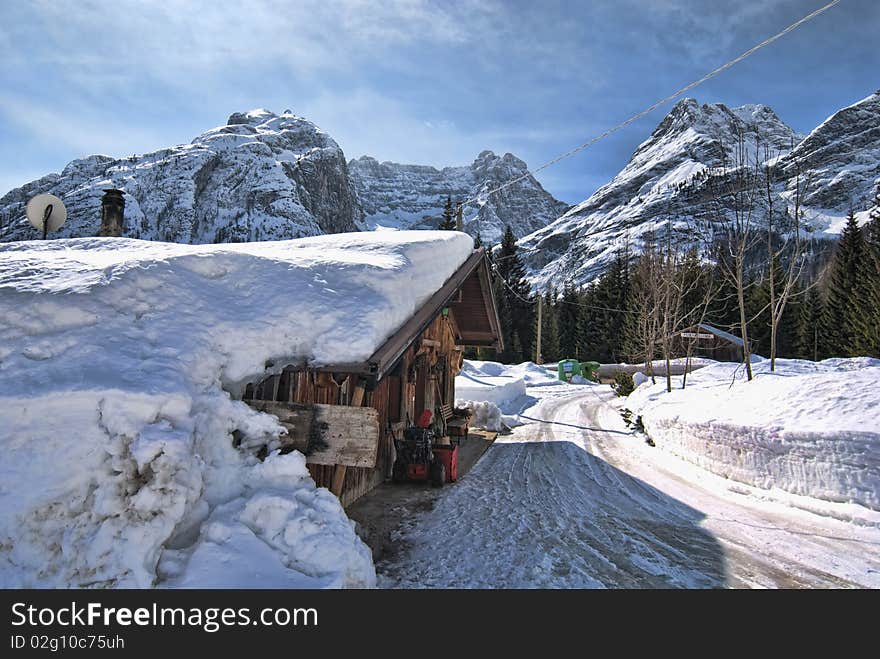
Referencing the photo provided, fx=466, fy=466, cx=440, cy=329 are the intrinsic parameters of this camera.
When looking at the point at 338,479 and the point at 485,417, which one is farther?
the point at 485,417

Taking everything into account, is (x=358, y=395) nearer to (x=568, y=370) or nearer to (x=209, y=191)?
(x=568, y=370)

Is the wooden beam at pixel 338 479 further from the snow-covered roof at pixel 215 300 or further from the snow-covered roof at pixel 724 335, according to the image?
the snow-covered roof at pixel 724 335

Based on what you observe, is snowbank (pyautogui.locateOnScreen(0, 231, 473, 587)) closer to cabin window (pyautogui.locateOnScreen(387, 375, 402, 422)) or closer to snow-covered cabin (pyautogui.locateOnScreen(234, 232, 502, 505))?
snow-covered cabin (pyautogui.locateOnScreen(234, 232, 502, 505))

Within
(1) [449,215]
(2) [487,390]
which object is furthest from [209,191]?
(2) [487,390]

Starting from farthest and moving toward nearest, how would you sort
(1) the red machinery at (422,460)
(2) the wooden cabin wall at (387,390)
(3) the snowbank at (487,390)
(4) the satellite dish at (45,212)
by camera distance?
(3) the snowbank at (487,390)
(4) the satellite dish at (45,212)
(1) the red machinery at (422,460)
(2) the wooden cabin wall at (387,390)

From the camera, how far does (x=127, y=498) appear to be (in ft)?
11.8

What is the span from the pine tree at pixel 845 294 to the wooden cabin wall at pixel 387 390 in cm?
2796

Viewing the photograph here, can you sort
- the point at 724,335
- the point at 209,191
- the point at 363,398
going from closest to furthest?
the point at 363,398 < the point at 724,335 < the point at 209,191

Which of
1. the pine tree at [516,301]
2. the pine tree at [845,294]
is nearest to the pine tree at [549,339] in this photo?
the pine tree at [516,301]

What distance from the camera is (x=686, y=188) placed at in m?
143

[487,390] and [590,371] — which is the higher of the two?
[590,371]

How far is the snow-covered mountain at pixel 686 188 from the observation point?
427 ft

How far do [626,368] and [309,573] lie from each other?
36609mm

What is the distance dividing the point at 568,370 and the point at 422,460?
100ft
